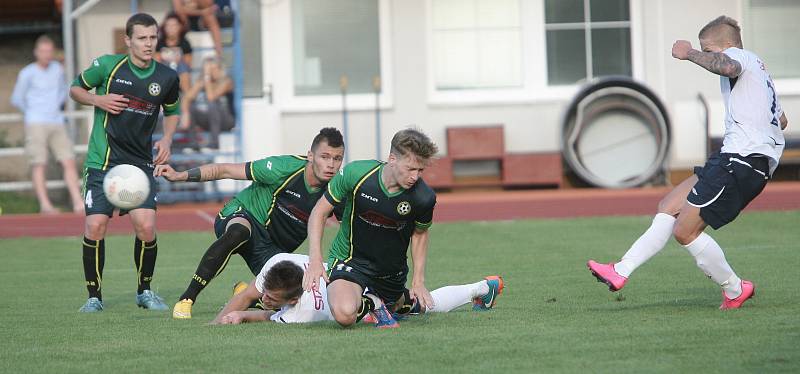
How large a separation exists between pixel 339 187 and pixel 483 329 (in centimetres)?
124

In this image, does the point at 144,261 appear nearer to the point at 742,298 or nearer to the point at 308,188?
the point at 308,188

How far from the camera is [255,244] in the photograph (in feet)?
29.6

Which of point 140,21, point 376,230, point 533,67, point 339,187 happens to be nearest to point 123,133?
point 140,21

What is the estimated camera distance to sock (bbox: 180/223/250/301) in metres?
8.65

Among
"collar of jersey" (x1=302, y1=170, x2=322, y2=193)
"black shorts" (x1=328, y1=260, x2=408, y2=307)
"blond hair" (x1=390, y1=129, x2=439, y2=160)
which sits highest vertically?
"blond hair" (x1=390, y1=129, x2=439, y2=160)

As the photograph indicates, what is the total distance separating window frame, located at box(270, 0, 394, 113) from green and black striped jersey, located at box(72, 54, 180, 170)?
10606 mm

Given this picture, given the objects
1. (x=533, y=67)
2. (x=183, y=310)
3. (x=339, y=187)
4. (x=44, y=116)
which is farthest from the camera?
(x=533, y=67)

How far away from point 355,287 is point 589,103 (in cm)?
1237

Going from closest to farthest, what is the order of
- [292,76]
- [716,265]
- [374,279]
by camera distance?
[374,279]
[716,265]
[292,76]

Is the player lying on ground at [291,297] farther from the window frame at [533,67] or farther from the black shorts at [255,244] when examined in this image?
the window frame at [533,67]

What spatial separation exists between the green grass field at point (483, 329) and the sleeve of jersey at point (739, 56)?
156 centimetres

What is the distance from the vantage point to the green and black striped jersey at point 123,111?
955 cm

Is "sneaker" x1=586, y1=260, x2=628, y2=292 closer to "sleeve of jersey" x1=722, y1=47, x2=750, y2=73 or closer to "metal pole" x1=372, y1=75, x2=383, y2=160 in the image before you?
"sleeve of jersey" x1=722, y1=47, x2=750, y2=73

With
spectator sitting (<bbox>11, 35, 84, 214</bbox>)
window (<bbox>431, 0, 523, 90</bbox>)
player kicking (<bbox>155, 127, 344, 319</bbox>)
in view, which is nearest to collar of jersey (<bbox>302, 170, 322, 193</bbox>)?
player kicking (<bbox>155, 127, 344, 319</bbox>)
